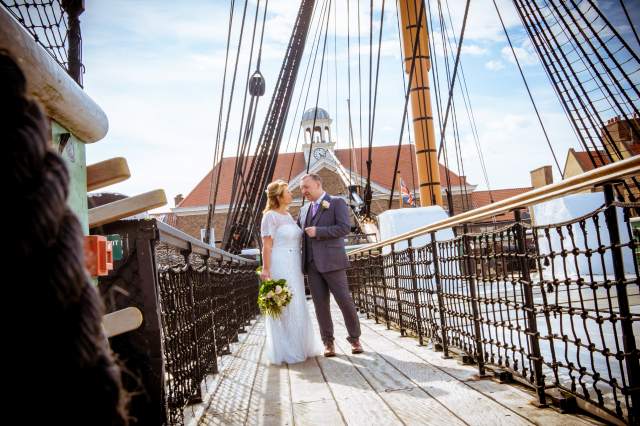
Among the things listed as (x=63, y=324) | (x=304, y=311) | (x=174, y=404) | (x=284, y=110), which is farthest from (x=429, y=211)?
(x=63, y=324)

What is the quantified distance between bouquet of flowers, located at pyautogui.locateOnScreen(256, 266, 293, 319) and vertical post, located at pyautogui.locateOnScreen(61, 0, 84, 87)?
81.8 inches

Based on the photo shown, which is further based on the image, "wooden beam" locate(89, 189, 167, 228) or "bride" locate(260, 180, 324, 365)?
"bride" locate(260, 180, 324, 365)

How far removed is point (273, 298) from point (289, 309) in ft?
0.65

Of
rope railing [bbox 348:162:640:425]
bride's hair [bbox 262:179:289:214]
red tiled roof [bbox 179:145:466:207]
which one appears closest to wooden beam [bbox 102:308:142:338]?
rope railing [bbox 348:162:640:425]

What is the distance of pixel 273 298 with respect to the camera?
385cm

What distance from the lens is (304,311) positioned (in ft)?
13.1

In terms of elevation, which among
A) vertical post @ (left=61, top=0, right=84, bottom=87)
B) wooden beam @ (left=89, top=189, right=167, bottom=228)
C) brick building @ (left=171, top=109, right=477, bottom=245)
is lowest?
wooden beam @ (left=89, top=189, right=167, bottom=228)

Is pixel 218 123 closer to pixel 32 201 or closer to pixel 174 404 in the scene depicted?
pixel 174 404

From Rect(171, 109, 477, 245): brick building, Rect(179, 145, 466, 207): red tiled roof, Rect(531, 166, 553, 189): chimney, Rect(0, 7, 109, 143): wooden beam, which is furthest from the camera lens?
Rect(531, 166, 553, 189): chimney

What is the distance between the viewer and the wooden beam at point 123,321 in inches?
49.3

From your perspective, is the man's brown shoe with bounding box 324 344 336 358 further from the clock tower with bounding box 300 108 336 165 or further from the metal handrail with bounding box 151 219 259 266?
the clock tower with bounding box 300 108 336 165

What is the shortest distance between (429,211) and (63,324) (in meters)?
8.22

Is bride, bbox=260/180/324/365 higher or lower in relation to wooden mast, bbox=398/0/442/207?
lower

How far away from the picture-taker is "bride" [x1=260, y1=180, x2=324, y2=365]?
3.79 metres
